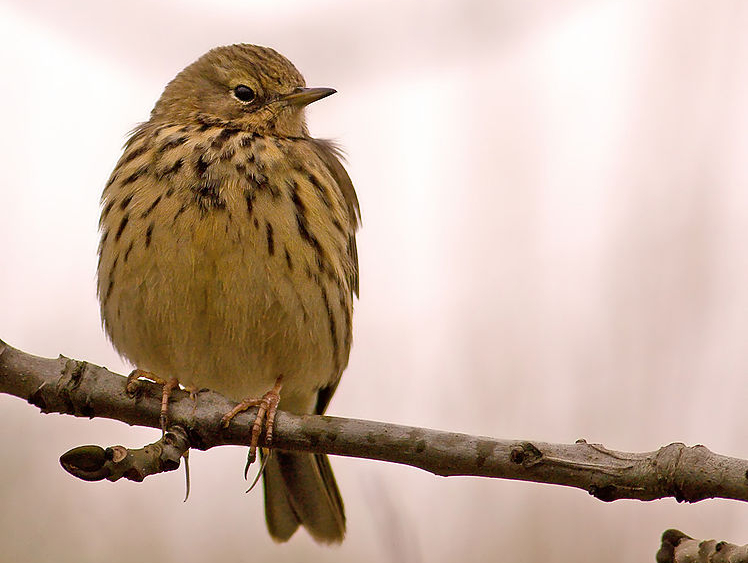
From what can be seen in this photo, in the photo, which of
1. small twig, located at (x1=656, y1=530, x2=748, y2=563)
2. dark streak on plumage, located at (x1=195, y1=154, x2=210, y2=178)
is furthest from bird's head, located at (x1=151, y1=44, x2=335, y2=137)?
small twig, located at (x1=656, y1=530, x2=748, y2=563)

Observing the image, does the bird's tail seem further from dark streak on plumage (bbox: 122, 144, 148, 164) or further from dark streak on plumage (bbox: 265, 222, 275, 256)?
dark streak on plumage (bbox: 122, 144, 148, 164)

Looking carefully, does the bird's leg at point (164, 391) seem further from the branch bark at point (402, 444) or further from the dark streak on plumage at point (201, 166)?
the dark streak on plumage at point (201, 166)

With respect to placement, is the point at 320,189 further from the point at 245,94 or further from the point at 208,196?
the point at 245,94

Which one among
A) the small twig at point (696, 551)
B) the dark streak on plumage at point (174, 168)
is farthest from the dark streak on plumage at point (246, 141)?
the small twig at point (696, 551)

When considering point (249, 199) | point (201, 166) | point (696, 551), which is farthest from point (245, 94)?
point (696, 551)

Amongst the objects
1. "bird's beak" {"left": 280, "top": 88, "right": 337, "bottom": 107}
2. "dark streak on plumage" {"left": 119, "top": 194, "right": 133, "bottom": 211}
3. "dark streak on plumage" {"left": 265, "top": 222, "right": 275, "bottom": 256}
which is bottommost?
"dark streak on plumage" {"left": 265, "top": 222, "right": 275, "bottom": 256}

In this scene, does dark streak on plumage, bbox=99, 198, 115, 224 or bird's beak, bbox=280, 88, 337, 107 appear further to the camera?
bird's beak, bbox=280, 88, 337, 107

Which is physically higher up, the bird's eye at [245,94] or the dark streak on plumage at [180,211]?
the bird's eye at [245,94]
